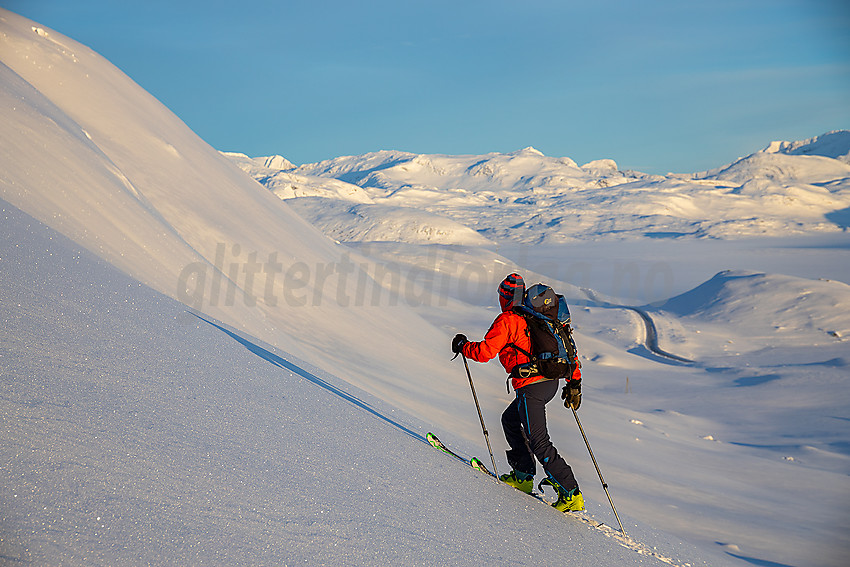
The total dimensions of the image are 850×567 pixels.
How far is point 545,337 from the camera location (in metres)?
4.40

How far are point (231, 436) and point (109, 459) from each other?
34.5 inches

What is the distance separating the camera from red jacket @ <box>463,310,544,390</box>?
4.41m

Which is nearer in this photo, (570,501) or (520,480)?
(570,501)

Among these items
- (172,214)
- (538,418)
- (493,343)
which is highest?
(172,214)

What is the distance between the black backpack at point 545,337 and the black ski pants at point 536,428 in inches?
4.9

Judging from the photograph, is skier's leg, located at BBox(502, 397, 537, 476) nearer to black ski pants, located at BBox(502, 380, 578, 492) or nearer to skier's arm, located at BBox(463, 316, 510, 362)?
black ski pants, located at BBox(502, 380, 578, 492)

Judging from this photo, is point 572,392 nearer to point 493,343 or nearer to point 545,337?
point 545,337

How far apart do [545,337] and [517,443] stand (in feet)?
3.07

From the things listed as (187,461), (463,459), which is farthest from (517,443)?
(187,461)

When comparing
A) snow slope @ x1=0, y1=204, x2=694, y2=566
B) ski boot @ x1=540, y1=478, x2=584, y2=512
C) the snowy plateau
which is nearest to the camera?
snow slope @ x1=0, y1=204, x2=694, y2=566

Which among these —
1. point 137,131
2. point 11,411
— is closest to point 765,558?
point 11,411

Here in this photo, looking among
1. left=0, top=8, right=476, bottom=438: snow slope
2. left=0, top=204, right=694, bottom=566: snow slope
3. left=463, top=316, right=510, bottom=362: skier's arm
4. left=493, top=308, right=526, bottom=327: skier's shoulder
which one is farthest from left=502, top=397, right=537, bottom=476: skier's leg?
left=0, top=8, right=476, bottom=438: snow slope

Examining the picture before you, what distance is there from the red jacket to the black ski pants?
0.32 feet

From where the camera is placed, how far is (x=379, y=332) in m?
13.3
